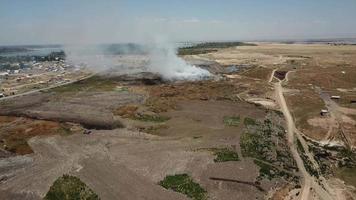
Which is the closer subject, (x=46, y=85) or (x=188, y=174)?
(x=188, y=174)

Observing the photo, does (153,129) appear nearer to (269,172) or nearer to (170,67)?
(269,172)

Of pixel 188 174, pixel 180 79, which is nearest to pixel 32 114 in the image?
pixel 188 174

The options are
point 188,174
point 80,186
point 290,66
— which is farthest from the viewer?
point 290,66

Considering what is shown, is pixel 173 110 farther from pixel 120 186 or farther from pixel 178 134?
pixel 120 186

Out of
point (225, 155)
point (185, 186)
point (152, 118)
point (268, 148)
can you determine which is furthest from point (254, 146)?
point (152, 118)

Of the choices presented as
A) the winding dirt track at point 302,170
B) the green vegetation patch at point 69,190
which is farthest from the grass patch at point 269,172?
the green vegetation patch at point 69,190
